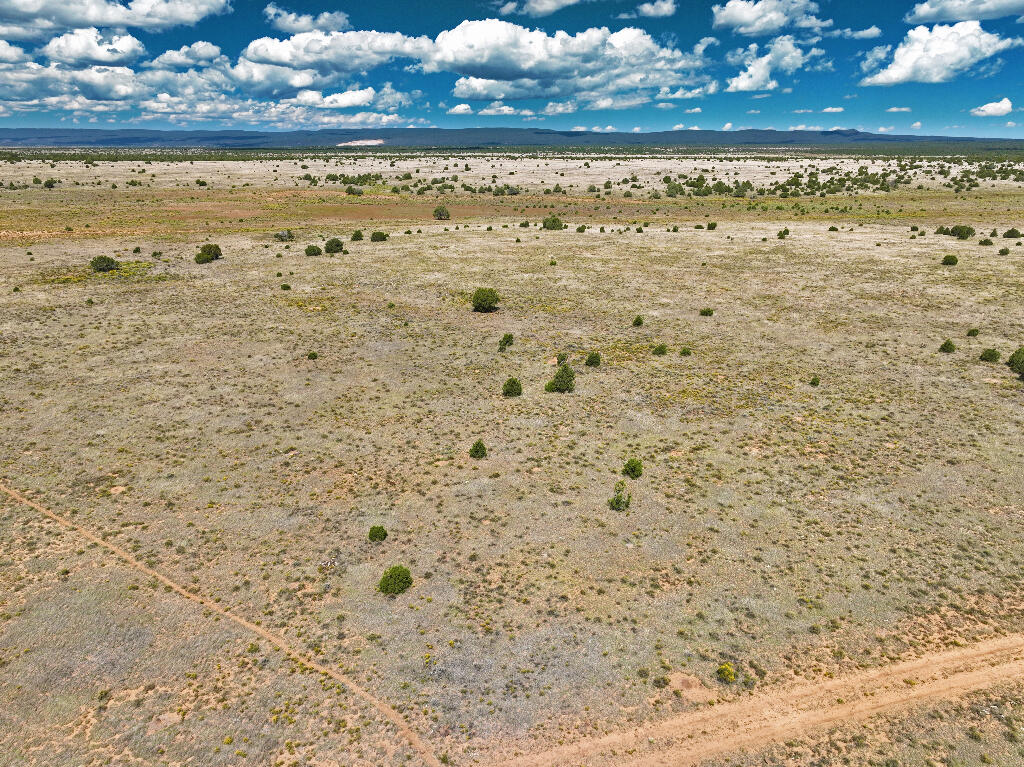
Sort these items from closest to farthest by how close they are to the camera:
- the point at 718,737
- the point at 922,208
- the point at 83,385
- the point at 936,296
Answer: the point at 718,737, the point at 83,385, the point at 936,296, the point at 922,208

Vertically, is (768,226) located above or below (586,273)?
above

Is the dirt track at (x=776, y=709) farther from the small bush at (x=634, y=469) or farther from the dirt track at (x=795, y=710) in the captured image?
the small bush at (x=634, y=469)

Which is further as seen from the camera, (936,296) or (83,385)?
(936,296)

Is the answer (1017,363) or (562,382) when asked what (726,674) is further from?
(1017,363)

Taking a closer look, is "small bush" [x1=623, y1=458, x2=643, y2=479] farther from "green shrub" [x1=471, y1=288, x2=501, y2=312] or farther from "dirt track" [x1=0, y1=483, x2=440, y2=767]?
"green shrub" [x1=471, y1=288, x2=501, y2=312]

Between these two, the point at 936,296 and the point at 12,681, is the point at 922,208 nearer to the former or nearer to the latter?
the point at 936,296

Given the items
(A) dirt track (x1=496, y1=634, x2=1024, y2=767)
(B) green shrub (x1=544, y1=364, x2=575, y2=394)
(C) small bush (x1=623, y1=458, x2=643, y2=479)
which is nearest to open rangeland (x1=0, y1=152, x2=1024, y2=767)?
(A) dirt track (x1=496, y1=634, x2=1024, y2=767)

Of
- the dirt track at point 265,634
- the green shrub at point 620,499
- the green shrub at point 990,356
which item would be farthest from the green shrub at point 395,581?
the green shrub at point 990,356

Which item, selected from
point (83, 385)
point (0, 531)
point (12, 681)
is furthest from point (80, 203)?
point (12, 681)
